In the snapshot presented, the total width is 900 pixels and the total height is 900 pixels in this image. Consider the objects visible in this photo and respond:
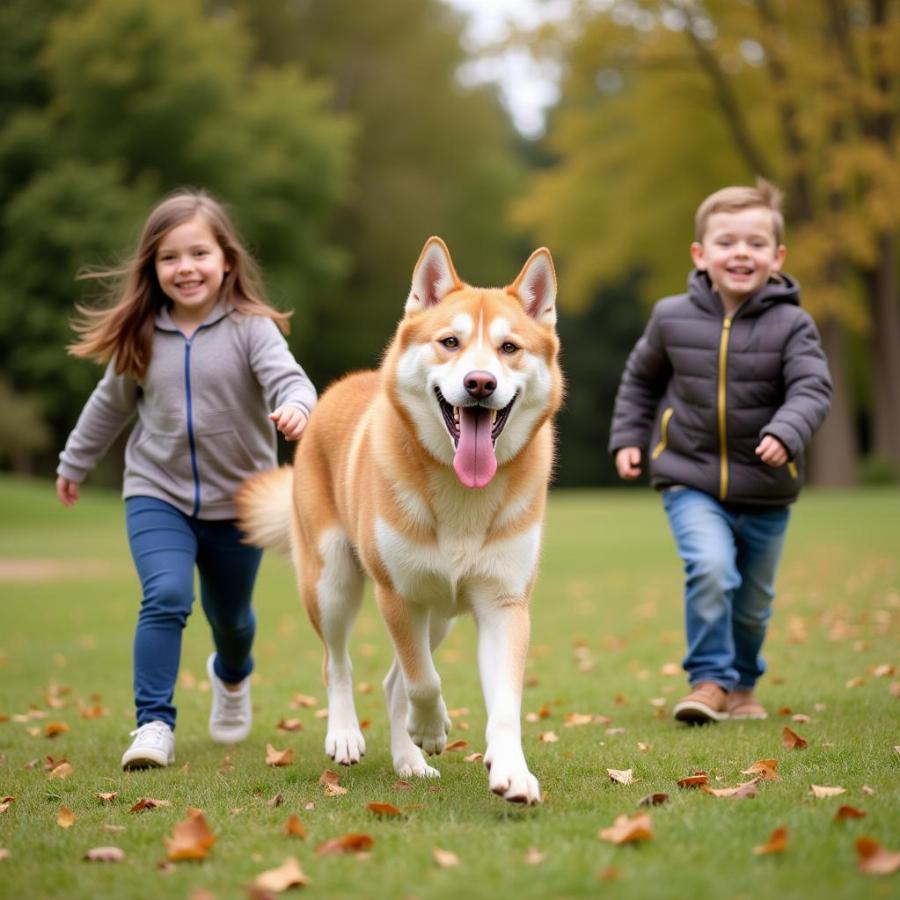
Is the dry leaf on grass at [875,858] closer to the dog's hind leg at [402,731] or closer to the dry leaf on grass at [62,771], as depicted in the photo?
the dog's hind leg at [402,731]

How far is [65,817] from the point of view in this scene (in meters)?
3.94

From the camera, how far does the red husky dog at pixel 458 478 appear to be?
13.6ft

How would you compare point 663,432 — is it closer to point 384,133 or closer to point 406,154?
point 406,154

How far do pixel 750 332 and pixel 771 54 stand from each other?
22553 millimetres

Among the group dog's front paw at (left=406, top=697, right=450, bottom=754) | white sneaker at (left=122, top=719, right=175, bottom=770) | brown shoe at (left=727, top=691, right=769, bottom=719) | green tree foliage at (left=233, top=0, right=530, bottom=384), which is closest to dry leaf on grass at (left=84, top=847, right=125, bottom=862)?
dog's front paw at (left=406, top=697, right=450, bottom=754)

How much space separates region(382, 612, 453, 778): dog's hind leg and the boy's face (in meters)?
2.21

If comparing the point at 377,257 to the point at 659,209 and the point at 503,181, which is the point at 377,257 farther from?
the point at 659,209

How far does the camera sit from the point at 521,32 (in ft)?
88.5

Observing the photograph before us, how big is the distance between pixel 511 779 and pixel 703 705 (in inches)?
76.4

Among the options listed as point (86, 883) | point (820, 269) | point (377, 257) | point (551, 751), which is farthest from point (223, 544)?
point (377, 257)

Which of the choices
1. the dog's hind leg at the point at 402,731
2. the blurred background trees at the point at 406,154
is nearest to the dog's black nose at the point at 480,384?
the dog's hind leg at the point at 402,731

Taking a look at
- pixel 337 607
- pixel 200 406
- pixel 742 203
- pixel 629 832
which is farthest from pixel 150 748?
pixel 742 203

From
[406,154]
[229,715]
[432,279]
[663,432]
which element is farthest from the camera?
[406,154]

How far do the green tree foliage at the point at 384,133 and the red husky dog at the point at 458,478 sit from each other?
107 feet
